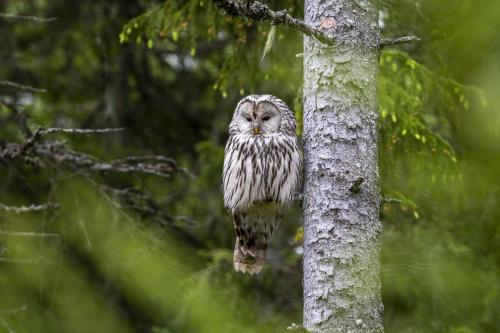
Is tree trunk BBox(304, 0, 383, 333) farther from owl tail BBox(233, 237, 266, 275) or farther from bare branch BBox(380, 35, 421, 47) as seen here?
owl tail BBox(233, 237, 266, 275)

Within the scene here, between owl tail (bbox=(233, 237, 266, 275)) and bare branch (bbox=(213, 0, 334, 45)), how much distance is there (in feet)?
6.24

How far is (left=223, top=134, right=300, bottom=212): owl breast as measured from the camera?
5.10 meters

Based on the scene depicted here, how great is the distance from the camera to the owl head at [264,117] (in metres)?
5.36

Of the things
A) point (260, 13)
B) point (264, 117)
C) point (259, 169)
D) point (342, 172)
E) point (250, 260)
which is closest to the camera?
point (260, 13)

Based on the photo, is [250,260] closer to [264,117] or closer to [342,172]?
[264,117]

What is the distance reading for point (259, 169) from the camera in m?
5.27

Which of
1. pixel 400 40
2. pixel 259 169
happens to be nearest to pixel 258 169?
pixel 259 169

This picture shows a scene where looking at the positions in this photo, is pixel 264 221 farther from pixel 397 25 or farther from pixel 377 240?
pixel 397 25

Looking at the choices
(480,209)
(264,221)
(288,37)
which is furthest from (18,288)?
(480,209)

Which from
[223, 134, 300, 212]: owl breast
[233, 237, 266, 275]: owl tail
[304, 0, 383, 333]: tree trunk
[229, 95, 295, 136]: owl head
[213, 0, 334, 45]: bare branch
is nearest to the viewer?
[213, 0, 334, 45]: bare branch

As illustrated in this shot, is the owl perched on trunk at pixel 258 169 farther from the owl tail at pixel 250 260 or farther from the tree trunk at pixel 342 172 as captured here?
the tree trunk at pixel 342 172

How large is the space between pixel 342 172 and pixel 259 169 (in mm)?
1113

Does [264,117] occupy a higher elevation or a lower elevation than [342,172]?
higher

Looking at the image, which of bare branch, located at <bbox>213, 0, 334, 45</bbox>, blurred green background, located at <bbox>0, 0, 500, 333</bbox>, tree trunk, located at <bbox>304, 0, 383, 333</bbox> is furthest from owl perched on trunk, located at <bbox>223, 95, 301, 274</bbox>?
bare branch, located at <bbox>213, 0, 334, 45</bbox>
